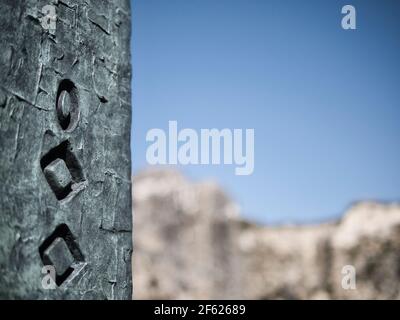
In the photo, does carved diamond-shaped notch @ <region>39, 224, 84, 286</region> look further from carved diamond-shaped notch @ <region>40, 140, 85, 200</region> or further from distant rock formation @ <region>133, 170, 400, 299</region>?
distant rock formation @ <region>133, 170, 400, 299</region>

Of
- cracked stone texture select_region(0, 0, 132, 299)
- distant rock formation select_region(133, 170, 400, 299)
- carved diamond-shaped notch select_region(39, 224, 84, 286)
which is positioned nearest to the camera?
cracked stone texture select_region(0, 0, 132, 299)

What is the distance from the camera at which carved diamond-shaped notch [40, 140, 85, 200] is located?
6.36ft

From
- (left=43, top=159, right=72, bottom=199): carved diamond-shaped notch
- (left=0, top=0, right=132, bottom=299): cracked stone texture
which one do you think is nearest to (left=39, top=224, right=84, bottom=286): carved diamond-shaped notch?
(left=0, top=0, right=132, bottom=299): cracked stone texture

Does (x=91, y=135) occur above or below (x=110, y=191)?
above

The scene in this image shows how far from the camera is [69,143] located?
2.06 m

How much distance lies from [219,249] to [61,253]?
936 cm

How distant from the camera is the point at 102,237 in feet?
7.16

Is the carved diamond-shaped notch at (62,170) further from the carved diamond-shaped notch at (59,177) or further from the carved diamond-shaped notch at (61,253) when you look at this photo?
the carved diamond-shaped notch at (61,253)

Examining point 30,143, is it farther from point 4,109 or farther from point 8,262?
point 8,262

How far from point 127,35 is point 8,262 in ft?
4.09

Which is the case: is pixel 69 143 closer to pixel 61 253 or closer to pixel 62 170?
pixel 62 170

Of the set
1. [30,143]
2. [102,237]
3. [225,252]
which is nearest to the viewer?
[30,143]

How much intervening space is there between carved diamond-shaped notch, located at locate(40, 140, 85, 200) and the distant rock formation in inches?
338
